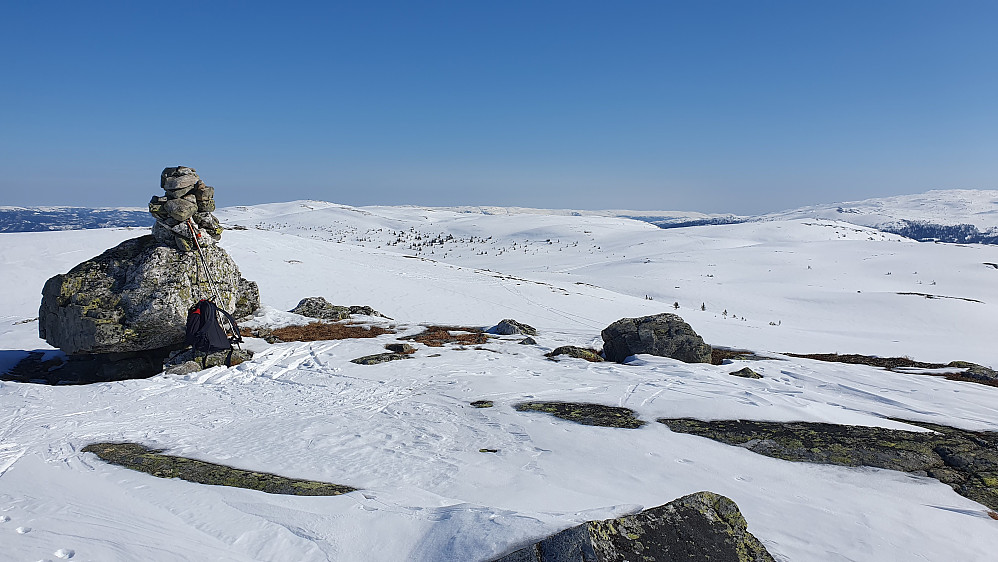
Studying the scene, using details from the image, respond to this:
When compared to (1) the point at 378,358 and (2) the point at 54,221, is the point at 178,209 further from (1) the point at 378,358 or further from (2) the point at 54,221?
(2) the point at 54,221

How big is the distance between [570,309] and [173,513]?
846 inches

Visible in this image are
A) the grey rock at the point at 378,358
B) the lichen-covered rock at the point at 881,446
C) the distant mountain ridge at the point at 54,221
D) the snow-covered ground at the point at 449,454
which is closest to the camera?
the snow-covered ground at the point at 449,454

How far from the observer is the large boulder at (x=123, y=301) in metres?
11.2

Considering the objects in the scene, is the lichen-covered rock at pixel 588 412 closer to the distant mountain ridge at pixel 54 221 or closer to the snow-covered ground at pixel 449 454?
the snow-covered ground at pixel 449 454

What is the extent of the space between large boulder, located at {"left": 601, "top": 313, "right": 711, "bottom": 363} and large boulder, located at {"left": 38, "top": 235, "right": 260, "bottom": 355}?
36.3 feet

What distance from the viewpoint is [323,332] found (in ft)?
49.3

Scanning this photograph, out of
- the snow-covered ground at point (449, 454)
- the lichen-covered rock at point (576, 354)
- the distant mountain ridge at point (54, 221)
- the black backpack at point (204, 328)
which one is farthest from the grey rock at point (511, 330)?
the distant mountain ridge at point (54, 221)

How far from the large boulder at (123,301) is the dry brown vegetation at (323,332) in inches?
93.0

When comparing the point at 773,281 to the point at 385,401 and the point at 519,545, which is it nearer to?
the point at 385,401

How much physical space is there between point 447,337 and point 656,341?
6.17 metres

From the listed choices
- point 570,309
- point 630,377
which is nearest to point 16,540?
point 630,377

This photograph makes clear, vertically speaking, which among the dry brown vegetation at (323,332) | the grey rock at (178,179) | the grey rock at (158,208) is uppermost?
the grey rock at (178,179)

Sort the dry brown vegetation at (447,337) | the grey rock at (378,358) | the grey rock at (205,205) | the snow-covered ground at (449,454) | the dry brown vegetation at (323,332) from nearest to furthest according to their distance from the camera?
the snow-covered ground at (449,454), the grey rock at (378,358), the grey rock at (205,205), the dry brown vegetation at (323,332), the dry brown vegetation at (447,337)

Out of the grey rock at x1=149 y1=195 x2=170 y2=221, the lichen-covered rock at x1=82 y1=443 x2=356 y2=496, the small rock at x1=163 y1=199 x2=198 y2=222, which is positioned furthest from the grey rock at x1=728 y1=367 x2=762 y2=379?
the grey rock at x1=149 y1=195 x2=170 y2=221
